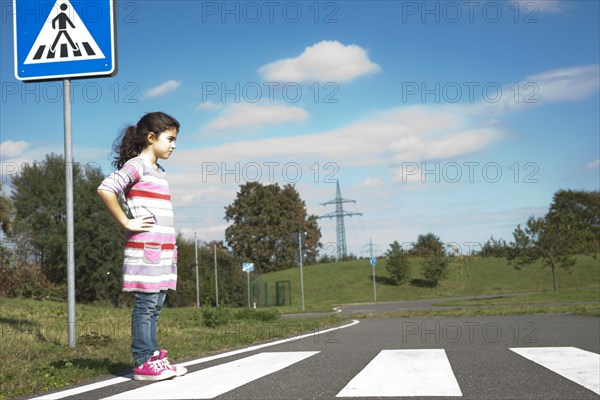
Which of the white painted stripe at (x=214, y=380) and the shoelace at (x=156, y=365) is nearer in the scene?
the white painted stripe at (x=214, y=380)

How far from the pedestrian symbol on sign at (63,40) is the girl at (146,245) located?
8.14 feet

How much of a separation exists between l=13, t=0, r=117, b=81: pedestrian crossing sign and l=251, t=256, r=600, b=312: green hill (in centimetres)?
4045

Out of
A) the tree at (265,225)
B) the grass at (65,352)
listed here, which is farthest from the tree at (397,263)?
the grass at (65,352)

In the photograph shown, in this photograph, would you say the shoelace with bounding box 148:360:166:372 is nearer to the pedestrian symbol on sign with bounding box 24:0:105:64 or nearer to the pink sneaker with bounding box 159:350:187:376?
the pink sneaker with bounding box 159:350:187:376

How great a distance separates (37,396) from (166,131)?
2052 mm

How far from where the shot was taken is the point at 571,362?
16.6 ft

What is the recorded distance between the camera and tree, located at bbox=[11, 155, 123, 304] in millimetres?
42572

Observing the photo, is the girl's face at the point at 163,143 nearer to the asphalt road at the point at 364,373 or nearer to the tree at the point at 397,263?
the asphalt road at the point at 364,373

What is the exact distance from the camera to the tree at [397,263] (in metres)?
50.9

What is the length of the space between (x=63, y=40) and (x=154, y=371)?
405cm

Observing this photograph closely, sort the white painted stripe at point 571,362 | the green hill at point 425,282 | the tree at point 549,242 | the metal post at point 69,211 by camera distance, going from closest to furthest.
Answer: the white painted stripe at point 571,362 < the metal post at point 69,211 < the tree at point 549,242 < the green hill at point 425,282

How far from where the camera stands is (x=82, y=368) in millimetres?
5039

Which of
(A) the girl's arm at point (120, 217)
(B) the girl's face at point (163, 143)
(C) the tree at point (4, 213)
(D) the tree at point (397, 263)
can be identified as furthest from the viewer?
(D) the tree at point (397, 263)

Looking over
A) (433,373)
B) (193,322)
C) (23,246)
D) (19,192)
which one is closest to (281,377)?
(433,373)
